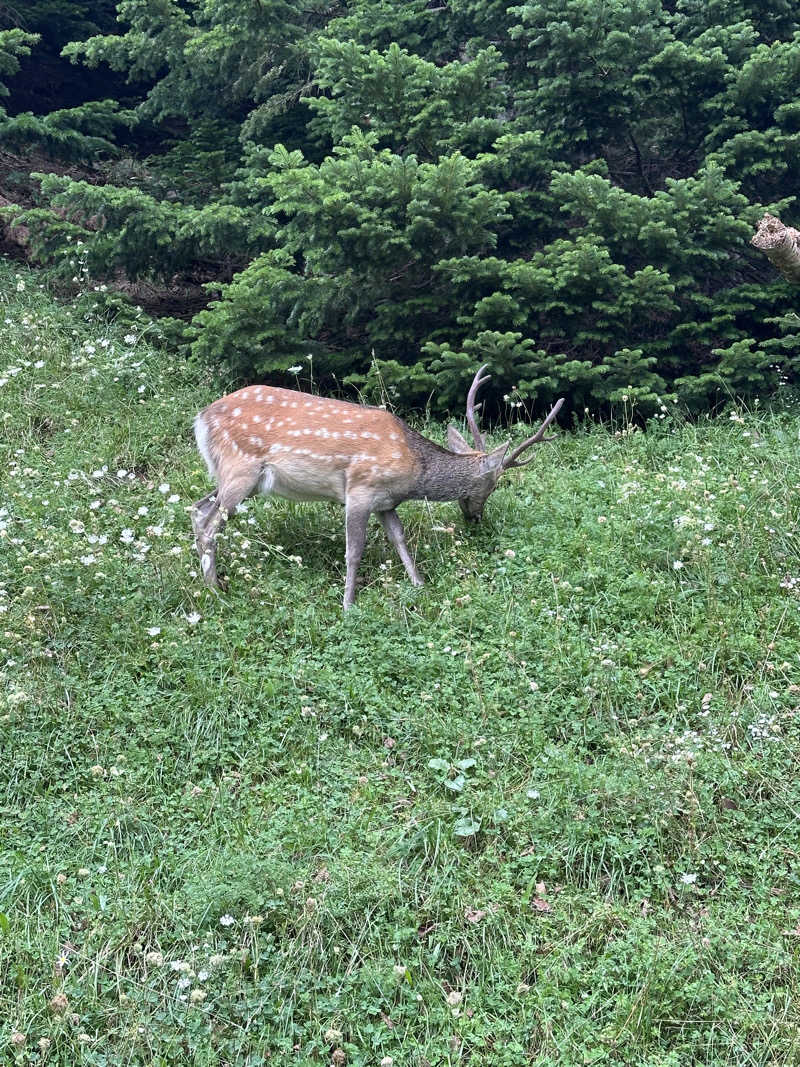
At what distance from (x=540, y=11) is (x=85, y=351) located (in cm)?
440

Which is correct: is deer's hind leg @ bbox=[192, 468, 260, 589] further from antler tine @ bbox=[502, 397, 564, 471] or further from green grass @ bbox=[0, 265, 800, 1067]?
antler tine @ bbox=[502, 397, 564, 471]

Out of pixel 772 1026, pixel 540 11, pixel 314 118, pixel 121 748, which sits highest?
pixel 540 11

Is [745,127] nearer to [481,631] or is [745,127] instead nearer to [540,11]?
[540,11]

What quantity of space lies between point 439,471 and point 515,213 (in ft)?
10.9

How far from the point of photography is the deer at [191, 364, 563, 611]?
6.03 m

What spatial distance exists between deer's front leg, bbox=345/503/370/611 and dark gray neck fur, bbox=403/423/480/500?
397mm

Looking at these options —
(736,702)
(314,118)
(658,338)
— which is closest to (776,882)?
(736,702)

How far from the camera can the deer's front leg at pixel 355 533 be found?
19.4 ft

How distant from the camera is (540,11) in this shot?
8.01 m

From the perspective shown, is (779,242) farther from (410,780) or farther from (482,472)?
(410,780)

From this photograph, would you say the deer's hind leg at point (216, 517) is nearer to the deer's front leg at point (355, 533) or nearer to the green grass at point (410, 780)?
the green grass at point (410, 780)

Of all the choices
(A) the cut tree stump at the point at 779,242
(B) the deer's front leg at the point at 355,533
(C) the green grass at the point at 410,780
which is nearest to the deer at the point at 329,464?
(B) the deer's front leg at the point at 355,533

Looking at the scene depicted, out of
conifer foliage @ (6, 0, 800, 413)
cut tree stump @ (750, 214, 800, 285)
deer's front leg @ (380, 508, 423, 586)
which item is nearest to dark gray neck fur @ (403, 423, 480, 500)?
deer's front leg @ (380, 508, 423, 586)

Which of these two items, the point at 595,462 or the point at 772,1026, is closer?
the point at 772,1026
